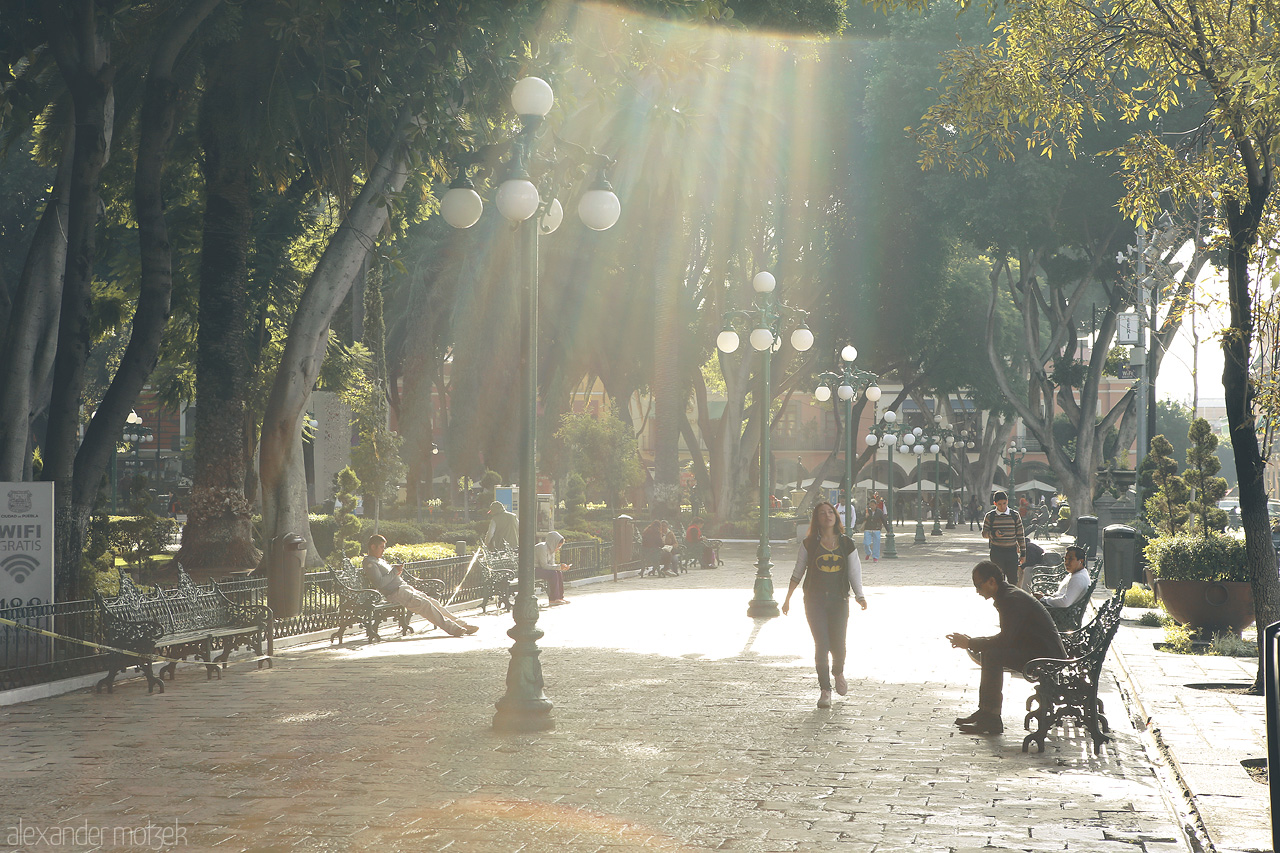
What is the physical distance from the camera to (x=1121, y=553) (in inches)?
763

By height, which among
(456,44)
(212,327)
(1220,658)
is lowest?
(1220,658)

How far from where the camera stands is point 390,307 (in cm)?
3828

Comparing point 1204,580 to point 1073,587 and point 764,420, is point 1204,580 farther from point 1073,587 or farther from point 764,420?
point 764,420

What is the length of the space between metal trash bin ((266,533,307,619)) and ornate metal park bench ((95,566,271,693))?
1.11 meters

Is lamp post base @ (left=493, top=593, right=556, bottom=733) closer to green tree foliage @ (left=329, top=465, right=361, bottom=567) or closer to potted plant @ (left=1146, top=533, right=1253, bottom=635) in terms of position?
potted plant @ (left=1146, top=533, right=1253, bottom=635)

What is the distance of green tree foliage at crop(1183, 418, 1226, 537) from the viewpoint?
14950 millimetres

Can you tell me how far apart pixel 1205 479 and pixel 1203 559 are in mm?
2310

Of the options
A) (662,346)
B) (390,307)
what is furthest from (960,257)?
(390,307)

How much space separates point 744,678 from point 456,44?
7119mm

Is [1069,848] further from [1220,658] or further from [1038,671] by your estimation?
[1220,658]

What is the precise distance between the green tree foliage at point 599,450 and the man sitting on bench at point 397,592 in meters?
20.9

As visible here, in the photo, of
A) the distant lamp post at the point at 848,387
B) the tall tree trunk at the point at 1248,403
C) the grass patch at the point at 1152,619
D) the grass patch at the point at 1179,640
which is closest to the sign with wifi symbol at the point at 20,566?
the tall tree trunk at the point at 1248,403

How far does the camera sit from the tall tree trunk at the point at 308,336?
56.8 ft

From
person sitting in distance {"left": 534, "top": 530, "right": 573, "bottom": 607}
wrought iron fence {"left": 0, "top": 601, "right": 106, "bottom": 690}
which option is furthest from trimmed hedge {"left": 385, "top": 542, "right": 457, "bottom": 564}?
wrought iron fence {"left": 0, "top": 601, "right": 106, "bottom": 690}
